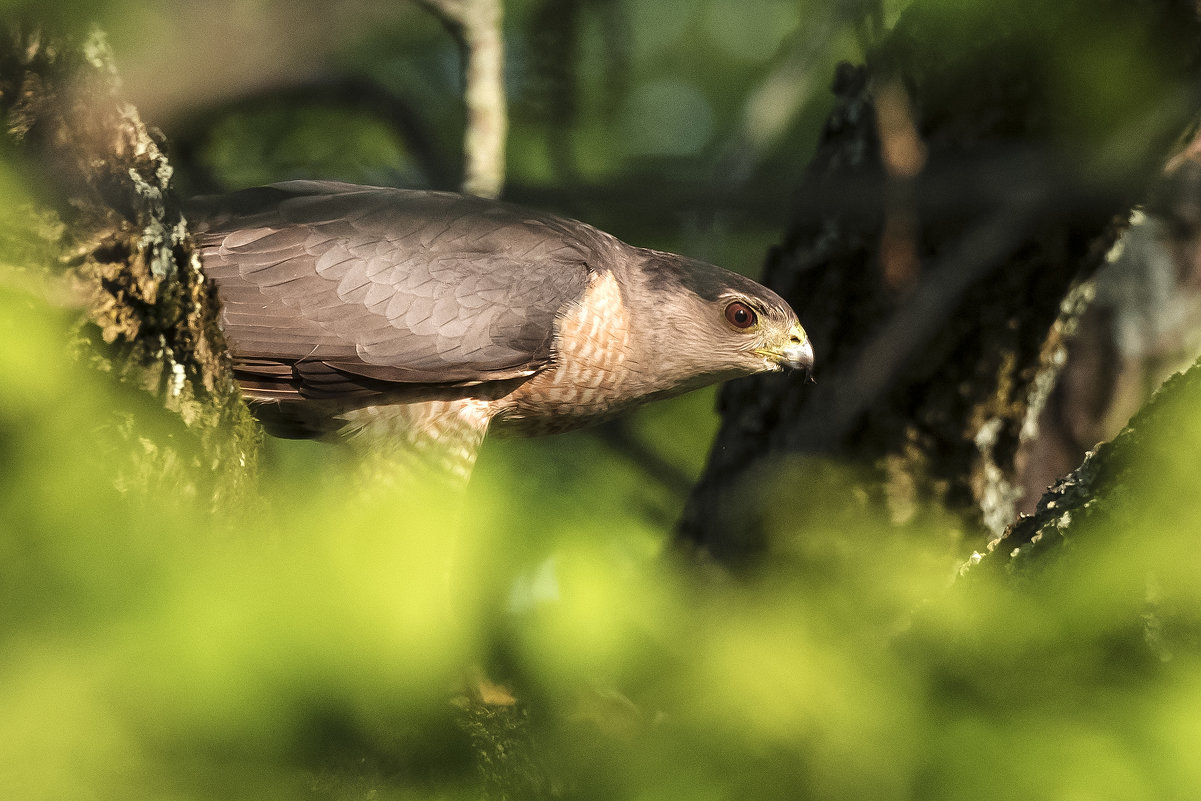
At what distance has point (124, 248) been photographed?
59.5 inches

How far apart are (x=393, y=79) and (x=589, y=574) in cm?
640

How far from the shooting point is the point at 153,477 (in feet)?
3.94

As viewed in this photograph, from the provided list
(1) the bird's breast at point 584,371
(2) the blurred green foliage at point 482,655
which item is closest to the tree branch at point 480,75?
(1) the bird's breast at point 584,371

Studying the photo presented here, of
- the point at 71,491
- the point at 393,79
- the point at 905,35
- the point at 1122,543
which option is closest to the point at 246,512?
the point at 71,491

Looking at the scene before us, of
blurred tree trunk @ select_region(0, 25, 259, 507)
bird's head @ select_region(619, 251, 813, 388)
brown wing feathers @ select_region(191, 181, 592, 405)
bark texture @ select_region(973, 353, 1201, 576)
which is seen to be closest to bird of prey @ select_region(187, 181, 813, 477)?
brown wing feathers @ select_region(191, 181, 592, 405)

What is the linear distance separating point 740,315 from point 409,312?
137 centimetres

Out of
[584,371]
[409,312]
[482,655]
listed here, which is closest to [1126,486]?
[482,655]

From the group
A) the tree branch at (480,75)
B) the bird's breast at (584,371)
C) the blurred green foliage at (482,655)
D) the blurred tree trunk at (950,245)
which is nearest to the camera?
the blurred green foliage at (482,655)

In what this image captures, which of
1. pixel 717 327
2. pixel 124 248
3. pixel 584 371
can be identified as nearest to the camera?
pixel 124 248

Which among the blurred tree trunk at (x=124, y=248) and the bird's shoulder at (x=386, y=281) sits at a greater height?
the blurred tree trunk at (x=124, y=248)

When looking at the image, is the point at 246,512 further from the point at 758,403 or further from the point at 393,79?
the point at 393,79

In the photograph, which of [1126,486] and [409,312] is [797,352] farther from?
[1126,486]

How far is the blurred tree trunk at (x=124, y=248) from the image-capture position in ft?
4.00

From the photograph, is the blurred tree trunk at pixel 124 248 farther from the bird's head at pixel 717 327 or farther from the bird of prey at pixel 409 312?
the bird's head at pixel 717 327
